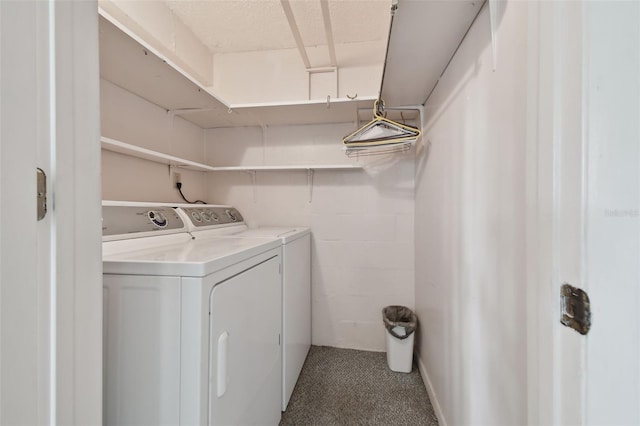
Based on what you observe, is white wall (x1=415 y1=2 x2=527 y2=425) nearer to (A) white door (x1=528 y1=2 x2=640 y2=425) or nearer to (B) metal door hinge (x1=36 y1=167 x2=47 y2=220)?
(A) white door (x1=528 y1=2 x2=640 y2=425)

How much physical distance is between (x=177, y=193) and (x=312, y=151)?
1.15m

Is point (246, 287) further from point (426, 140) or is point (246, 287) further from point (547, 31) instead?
point (426, 140)

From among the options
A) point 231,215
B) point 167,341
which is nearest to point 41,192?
point 167,341

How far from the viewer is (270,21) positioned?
1.87 metres

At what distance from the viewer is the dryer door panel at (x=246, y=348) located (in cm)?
83

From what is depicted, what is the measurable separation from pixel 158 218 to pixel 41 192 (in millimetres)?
1036

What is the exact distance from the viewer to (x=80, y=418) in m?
0.51

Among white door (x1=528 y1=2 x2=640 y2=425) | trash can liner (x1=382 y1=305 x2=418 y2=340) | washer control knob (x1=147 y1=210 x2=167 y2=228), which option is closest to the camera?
→ white door (x1=528 y1=2 x2=640 y2=425)

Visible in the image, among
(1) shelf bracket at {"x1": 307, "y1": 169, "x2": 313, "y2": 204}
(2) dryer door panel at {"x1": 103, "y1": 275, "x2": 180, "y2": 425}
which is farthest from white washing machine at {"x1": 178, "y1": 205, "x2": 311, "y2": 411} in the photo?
(2) dryer door panel at {"x1": 103, "y1": 275, "x2": 180, "y2": 425}

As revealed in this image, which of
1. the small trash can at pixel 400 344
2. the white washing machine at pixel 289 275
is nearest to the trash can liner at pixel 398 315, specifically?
the small trash can at pixel 400 344

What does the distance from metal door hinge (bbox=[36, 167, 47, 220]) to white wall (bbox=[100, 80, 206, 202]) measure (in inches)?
48.0

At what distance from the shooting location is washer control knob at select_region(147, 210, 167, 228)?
1353 mm

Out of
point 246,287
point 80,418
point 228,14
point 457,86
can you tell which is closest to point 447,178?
point 457,86

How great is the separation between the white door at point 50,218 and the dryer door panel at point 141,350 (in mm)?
201
